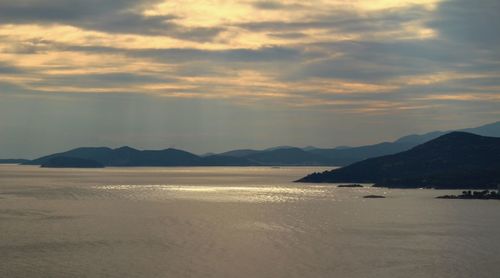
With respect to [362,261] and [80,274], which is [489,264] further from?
[80,274]

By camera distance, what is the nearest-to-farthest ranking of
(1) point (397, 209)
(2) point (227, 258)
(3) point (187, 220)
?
(2) point (227, 258), (3) point (187, 220), (1) point (397, 209)

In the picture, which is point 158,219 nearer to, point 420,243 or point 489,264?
point 420,243

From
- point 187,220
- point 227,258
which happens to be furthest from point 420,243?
point 187,220

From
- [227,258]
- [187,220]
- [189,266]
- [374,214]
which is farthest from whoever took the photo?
[374,214]

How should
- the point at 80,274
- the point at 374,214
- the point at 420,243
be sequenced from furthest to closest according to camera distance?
the point at 374,214, the point at 420,243, the point at 80,274

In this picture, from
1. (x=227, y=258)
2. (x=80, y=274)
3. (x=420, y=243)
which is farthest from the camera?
(x=420, y=243)

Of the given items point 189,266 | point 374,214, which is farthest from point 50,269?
point 374,214

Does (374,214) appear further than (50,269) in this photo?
Yes

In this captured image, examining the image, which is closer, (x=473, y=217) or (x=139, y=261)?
(x=139, y=261)
